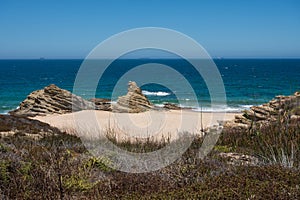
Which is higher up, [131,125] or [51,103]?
[131,125]

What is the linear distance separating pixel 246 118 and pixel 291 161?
9469 millimetres

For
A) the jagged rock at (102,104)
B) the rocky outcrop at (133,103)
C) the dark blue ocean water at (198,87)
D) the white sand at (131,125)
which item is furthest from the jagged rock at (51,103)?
the dark blue ocean water at (198,87)

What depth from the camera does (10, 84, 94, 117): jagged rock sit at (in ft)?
94.4

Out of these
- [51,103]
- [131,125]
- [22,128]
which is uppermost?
[22,128]

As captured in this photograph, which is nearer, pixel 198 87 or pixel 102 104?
pixel 102 104

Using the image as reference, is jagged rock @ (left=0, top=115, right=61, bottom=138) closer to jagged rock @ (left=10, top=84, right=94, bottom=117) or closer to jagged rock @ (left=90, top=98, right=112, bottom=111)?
jagged rock @ (left=10, top=84, right=94, bottom=117)

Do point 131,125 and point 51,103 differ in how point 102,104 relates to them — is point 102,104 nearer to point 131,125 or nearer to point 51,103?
point 51,103

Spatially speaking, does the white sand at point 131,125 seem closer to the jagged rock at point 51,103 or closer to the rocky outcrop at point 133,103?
the rocky outcrop at point 133,103

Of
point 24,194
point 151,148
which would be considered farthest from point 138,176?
point 151,148

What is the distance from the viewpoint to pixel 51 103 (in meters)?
29.3

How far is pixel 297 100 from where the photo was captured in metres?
14.1

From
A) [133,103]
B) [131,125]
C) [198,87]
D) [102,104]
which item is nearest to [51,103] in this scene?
[102,104]

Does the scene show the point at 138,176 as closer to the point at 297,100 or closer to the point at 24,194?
the point at 24,194

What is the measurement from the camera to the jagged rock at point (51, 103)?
94.4 feet
